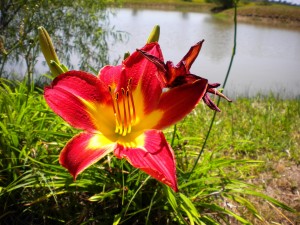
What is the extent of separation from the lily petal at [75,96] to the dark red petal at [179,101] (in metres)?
0.12

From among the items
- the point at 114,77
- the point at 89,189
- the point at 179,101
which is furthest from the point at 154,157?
the point at 89,189

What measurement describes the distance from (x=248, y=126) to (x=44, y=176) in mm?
1447

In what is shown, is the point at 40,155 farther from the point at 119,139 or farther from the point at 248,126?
the point at 248,126

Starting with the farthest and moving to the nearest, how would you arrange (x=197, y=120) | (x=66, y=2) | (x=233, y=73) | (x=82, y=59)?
(x=233, y=73)
(x=82, y=59)
(x=66, y=2)
(x=197, y=120)

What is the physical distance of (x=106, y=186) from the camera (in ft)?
3.17

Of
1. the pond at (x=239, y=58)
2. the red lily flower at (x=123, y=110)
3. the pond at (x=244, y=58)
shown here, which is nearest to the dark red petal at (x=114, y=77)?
the red lily flower at (x=123, y=110)

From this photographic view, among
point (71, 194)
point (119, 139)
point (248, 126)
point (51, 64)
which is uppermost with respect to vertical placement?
point (51, 64)

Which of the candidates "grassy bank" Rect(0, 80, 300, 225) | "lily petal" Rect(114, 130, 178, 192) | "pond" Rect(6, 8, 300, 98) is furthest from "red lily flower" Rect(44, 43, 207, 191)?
"pond" Rect(6, 8, 300, 98)

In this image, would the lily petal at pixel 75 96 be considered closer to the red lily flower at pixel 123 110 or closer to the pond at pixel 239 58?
the red lily flower at pixel 123 110

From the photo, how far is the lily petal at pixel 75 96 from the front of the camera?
2.12 feet

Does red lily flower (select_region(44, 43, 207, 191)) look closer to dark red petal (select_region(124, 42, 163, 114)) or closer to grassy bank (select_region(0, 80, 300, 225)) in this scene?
dark red petal (select_region(124, 42, 163, 114))

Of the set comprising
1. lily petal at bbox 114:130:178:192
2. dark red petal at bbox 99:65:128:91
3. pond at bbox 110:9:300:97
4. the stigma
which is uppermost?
dark red petal at bbox 99:65:128:91

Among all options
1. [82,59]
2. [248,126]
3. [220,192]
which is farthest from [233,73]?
[220,192]

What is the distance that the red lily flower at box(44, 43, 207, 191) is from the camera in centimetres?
60
